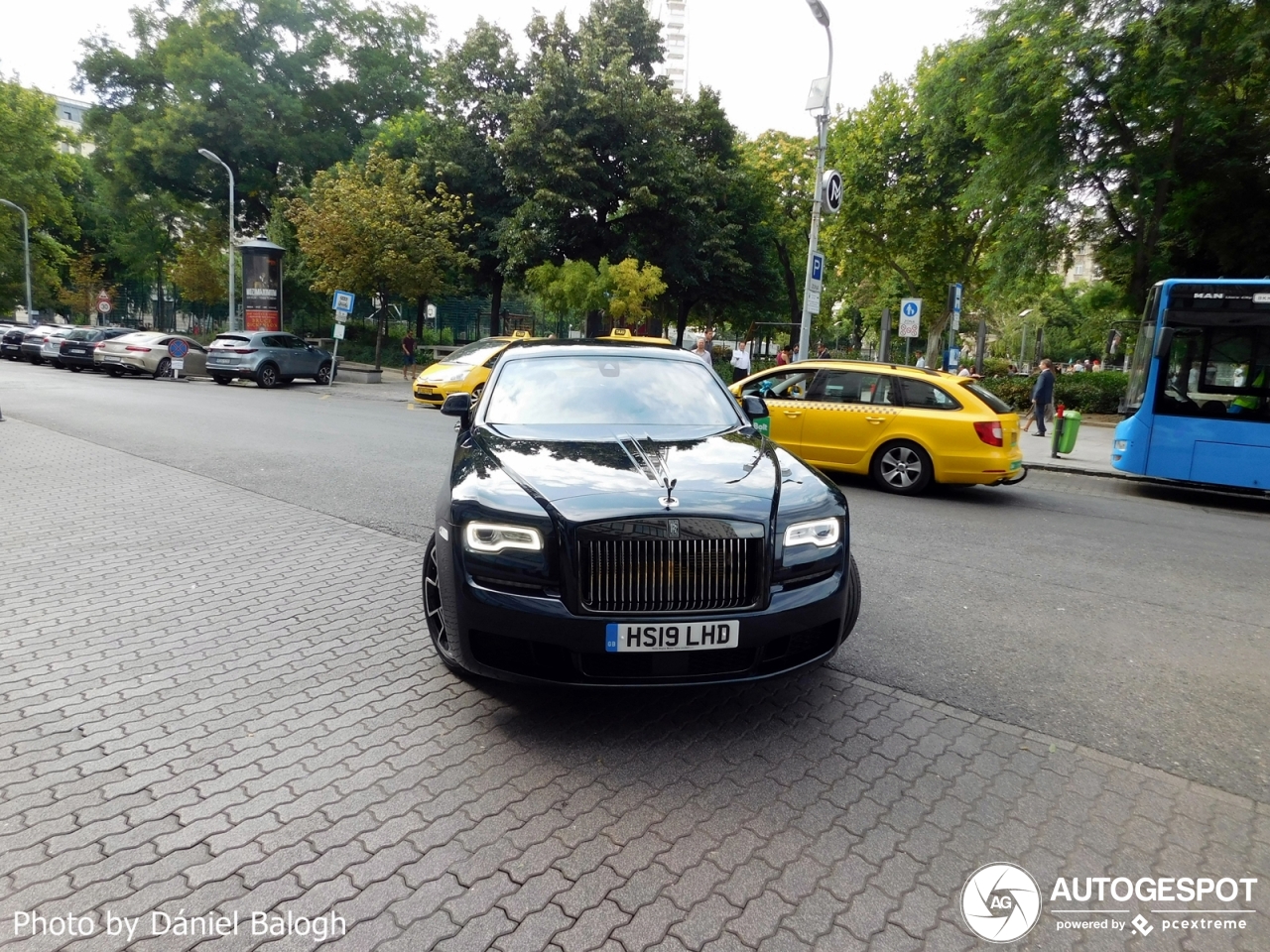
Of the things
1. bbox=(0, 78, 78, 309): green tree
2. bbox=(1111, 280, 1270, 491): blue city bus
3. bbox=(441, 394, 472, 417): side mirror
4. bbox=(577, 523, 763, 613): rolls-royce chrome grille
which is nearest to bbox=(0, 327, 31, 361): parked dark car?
bbox=(0, 78, 78, 309): green tree

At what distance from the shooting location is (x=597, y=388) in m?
5.18

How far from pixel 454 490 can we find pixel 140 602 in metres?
2.74

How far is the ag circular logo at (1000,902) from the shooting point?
95.9 inches

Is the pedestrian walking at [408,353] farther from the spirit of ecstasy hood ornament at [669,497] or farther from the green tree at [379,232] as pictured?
the spirit of ecstasy hood ornament at [669,497]

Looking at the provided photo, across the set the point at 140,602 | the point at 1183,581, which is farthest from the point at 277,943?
the point at 1183,581

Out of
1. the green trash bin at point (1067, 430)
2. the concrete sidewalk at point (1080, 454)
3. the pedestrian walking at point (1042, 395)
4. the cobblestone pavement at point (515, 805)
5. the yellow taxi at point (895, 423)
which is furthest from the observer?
the pedestrian walking at point (1042, 395)

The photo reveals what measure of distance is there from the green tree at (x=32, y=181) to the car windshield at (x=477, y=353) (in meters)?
40.3

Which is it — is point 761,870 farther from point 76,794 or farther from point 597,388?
point 597,388

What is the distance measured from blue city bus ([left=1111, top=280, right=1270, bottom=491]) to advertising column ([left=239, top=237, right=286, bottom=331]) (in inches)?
1102

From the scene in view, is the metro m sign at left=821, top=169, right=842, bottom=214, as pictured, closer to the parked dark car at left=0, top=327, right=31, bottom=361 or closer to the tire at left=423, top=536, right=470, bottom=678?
the tire at left=423, top=536, right=470, bottom=678

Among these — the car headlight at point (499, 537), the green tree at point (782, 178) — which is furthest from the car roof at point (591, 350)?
the green tree at point (782, 178)

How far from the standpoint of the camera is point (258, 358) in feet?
81.0

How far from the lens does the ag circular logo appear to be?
2.44 metres

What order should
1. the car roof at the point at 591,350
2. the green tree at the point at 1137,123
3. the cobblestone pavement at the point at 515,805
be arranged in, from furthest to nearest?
1. the green tree at the point at 1137,123
2. the car roof at the point at 591,350
3. the cobblestone pavement at the point at 515,805
